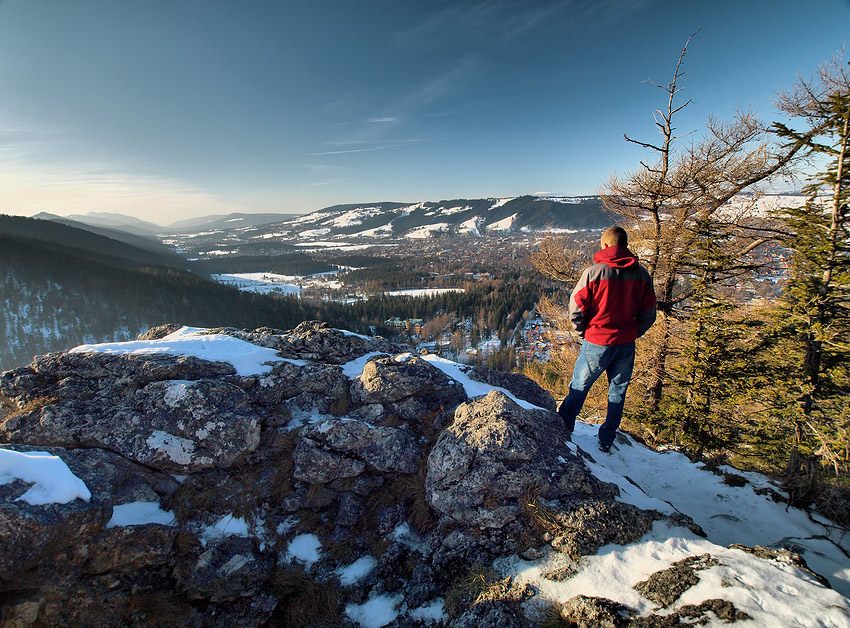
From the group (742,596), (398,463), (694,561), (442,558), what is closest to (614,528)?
(694,561)

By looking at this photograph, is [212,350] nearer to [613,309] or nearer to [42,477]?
[42,477]

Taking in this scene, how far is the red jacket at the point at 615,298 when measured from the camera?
5801 millimetres

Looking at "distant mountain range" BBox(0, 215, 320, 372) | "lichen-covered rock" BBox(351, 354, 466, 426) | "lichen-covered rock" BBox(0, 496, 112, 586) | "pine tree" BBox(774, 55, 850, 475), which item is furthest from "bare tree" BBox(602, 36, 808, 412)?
"distant mountain range" BBox(0, 215, 320, 372)

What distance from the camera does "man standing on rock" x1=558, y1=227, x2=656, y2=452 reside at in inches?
229

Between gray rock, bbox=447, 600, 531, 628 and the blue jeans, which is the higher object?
the blue jeans

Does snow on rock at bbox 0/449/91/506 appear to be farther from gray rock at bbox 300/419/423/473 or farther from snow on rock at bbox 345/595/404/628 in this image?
snow on rock at bbox 345/595/404/628

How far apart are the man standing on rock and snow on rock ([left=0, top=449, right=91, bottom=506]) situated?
7.63 metres

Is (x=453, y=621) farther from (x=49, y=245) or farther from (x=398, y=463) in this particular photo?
(x=49, y=245)

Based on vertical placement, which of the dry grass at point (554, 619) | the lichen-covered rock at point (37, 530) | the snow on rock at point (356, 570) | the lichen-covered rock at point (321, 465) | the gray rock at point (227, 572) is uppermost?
the lichen-covered rock at point (37, 530)

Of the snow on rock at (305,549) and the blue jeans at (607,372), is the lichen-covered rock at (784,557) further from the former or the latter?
the snow on rock at (305,549)

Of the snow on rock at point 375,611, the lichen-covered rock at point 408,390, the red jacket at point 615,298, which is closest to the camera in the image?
the snow on rock at point 375,611

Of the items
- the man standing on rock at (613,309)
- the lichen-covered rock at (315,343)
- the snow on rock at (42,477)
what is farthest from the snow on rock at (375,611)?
the lichen-covered rock at (315,343)

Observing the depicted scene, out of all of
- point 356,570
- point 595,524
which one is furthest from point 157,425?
point 595,524

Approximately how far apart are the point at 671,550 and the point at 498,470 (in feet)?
7.42
